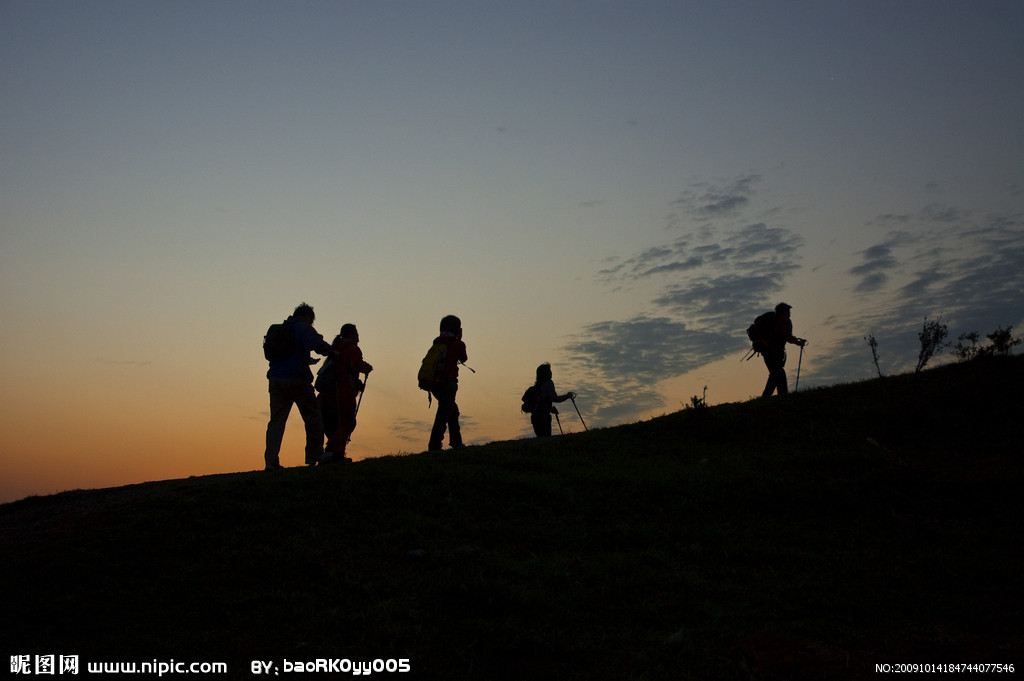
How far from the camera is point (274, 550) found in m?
8.72

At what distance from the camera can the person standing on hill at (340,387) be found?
13016 mm

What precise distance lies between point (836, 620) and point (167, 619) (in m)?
6.28

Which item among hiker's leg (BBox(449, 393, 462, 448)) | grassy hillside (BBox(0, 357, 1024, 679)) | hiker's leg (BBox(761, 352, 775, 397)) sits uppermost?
hiker's leg (BBox(761, 352, 775, 397))

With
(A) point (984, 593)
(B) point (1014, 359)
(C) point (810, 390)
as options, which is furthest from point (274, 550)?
(B) point (1014, 359)

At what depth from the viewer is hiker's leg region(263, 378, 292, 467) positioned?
40.3 ft

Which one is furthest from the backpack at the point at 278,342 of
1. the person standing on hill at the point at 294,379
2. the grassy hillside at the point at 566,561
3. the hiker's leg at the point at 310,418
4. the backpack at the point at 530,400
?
the backpack at the point at 530,400

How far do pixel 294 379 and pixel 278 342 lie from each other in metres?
0.63

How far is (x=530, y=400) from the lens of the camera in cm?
1617

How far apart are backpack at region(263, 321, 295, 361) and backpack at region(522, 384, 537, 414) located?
216 inches

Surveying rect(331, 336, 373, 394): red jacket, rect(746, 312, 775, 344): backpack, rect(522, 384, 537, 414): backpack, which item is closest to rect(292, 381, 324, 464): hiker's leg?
rect(331, 336, 373, 394): red jacket

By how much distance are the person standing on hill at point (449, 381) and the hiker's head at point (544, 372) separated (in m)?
2.90

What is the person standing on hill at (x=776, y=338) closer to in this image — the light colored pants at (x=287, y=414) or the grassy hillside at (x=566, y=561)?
the grassy hillside at (x=566, y=561)

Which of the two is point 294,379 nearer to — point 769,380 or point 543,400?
point 543,400

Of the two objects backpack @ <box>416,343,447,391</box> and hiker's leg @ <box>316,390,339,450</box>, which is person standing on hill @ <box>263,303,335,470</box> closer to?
hiker's leg @ <box>316,390,339,450</box>
